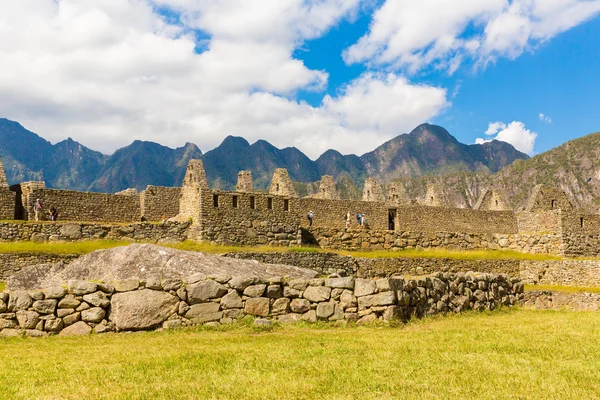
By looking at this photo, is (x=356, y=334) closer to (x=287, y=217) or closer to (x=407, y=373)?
(x=407, y=373)

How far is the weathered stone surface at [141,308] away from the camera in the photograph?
446 inches

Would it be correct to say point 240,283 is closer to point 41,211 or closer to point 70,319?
point 70,319

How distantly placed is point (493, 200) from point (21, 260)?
35.9m

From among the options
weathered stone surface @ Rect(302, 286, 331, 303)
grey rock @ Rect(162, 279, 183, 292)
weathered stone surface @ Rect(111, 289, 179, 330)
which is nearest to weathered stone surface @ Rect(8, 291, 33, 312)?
weathered stone surface @ Rect(111, 289, 179, 330)

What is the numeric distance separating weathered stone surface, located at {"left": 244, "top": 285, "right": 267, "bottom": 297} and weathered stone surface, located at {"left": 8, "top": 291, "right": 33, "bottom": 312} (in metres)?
4.29

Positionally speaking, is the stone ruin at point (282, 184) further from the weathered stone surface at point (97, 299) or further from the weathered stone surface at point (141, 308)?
the weathered stone surface at point (97, 299)

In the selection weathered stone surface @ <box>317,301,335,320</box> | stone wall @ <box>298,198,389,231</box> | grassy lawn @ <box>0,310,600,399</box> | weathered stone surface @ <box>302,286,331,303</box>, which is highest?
stone wall @ <box>298,198,389,231</box>

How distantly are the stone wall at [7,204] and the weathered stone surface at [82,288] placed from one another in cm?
1981

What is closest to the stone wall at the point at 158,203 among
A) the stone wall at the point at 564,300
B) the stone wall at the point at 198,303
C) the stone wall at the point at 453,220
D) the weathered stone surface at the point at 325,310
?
the stone wall at the point at 453,220

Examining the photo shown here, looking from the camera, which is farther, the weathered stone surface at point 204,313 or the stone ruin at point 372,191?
the stone ruin at point 372,191

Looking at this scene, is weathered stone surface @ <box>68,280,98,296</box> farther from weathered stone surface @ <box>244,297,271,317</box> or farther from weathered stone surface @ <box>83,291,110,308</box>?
weathered stone surface @ <box>244,297,271,317</box>

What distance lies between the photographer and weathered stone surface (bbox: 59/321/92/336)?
1112 cm

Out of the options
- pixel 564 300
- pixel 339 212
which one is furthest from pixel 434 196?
pixel 564 300

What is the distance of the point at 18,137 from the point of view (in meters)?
188
